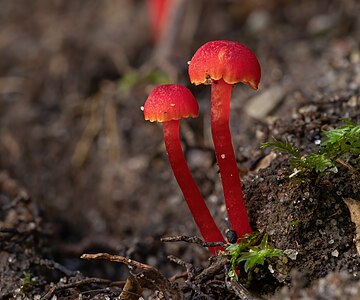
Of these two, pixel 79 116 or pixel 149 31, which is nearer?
pixel 79 116

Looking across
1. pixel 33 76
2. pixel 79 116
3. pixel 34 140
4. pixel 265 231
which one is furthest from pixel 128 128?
pixel 265 231

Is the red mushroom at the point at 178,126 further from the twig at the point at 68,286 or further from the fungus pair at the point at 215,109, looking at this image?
the twig at the point at 68,286

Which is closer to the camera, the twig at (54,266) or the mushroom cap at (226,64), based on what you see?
the mushroom cap at (226,64)

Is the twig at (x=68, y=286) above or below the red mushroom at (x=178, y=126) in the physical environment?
below

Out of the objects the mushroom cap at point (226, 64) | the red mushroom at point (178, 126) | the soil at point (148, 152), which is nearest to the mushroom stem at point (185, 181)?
the red mushroom at point (178, 126)

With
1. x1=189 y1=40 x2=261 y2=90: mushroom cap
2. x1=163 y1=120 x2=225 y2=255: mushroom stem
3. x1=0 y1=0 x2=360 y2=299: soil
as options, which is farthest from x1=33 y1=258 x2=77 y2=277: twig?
x1=189 y1=40 x2=261 y2=90: mushroom cap

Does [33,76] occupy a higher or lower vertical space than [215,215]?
higher

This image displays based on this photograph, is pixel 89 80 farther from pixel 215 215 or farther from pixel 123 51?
pixel 215 215

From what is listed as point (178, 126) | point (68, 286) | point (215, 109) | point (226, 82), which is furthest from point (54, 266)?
point (226, 82)
